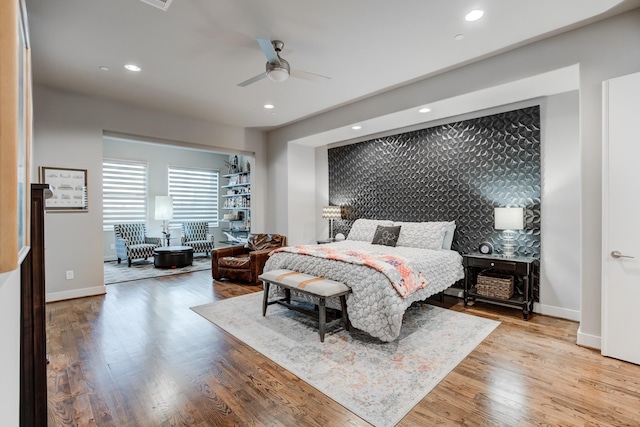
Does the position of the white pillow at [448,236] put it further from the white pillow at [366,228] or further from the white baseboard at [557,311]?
the white baseboard at [557,311]

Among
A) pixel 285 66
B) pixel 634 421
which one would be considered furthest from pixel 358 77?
pixel 634 421

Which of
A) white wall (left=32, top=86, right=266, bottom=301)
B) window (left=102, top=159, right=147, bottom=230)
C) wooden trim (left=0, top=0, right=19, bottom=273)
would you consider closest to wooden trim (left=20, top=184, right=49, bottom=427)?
wooden trim (left=0, top=0, right=19, bottom=273)

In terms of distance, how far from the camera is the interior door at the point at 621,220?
→ 2543 millimetres

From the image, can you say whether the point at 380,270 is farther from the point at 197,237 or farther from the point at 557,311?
the point at 197,237

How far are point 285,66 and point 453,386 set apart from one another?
3.06 m

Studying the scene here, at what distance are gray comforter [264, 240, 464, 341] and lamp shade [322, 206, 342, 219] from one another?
1.87 metres

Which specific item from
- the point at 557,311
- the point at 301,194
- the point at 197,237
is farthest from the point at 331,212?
the point at 197,237

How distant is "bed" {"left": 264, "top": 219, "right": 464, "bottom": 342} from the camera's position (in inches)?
115

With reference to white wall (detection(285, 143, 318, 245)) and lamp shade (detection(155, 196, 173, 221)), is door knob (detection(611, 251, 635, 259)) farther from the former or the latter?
lamp shade (detection(155, 196, 173, 221))

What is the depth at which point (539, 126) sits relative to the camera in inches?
149

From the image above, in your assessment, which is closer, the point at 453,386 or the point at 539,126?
the point at 453,386

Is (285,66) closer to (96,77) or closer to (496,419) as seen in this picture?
(96,77)

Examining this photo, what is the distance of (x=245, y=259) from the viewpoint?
5.40 meters

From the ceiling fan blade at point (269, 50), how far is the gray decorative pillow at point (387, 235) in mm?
2841
